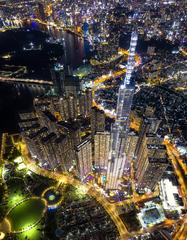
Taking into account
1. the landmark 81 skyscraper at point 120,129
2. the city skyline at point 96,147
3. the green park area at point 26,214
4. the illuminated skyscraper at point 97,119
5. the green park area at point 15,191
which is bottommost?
the green park area at point 26,214

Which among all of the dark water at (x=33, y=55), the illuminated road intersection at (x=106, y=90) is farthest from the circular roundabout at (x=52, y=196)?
the illuminated road intersection at (x=106, y=90)

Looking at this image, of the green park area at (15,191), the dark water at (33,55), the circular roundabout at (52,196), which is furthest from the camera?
the dark water at (33,55)

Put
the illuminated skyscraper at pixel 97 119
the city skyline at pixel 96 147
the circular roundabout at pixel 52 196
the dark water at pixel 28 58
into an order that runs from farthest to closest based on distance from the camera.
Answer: the dark water at pixel 28 58 < the illuminated skyscraper at pixel 97 119 < the circular roundabout at pixel 52 196 < the city skyline at pixel 96 147

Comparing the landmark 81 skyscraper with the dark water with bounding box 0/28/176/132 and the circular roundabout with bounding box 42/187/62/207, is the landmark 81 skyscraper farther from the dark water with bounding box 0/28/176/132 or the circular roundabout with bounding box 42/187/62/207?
the dark water with bounding box 0/28/176/132

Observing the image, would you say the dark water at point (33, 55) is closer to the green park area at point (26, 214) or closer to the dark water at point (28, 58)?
the dark water at point (28, 58)

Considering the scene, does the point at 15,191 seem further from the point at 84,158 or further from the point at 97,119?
the point at 97,119

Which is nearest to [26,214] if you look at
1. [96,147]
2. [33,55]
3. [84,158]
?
[84,158]

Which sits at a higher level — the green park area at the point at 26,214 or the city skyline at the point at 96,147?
the city skyline at the point at 96,147

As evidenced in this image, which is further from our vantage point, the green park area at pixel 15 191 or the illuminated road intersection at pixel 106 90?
the illuminated road intersection at pixel 106 90

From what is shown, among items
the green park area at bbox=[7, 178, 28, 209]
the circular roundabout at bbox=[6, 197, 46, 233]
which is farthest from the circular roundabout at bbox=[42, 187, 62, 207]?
the green park area at bbox=[7, 178, 28, 209]
